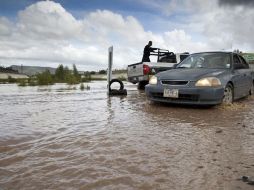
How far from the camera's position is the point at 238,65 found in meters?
8.51

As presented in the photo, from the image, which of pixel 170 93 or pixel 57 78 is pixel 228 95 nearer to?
pixel 170 93

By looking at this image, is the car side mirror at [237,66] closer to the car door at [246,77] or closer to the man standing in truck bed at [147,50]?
the car door at [246,77]

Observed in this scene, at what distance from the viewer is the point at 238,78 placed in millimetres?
8266

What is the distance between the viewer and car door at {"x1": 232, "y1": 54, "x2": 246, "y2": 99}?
26.4 feet

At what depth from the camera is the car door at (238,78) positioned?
8046 mm

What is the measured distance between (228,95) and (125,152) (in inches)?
192

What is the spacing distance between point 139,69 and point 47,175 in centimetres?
1144

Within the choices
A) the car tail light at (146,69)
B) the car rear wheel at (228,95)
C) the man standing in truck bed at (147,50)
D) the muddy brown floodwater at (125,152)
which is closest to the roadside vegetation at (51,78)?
the man standing in truck bed at (147,50)

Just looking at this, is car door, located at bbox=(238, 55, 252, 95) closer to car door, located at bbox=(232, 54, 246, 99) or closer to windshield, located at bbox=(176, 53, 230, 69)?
car door, located at bbox=(232, 54, 246, 99)

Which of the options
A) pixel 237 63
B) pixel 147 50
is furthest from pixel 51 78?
pixel 237 63

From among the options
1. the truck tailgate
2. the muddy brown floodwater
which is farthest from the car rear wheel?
the truck tailgate

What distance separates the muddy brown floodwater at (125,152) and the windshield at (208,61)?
252cm

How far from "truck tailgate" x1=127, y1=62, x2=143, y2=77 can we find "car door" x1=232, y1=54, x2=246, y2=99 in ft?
18.0

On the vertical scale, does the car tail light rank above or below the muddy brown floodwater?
above
